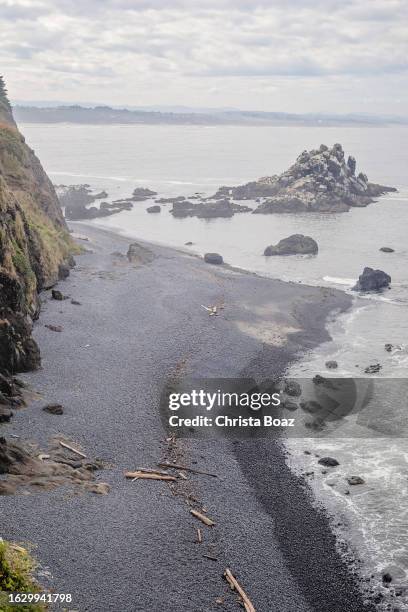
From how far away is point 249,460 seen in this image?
3325cm

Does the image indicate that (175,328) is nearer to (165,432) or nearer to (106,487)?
(165,432)

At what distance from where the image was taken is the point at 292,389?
4128cm

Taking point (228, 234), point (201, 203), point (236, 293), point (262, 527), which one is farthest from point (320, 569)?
point (201, 203)

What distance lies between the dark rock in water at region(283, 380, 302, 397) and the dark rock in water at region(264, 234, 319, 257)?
46.0 m

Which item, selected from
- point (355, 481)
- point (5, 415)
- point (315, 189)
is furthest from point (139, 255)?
point (315, 189)

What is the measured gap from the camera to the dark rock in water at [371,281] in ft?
222

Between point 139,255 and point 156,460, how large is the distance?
46508 mm

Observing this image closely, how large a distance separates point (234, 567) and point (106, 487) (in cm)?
717

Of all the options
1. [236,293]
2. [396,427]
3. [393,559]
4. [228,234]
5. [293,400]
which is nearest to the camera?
[393,559]

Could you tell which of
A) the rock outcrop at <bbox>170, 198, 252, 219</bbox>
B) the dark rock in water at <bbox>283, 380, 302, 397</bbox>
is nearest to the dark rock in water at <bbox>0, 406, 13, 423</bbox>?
the dark rock in water at <bbox>283, 380, 302, 397</bbox>

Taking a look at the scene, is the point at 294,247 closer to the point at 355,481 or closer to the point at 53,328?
the point at 53,328

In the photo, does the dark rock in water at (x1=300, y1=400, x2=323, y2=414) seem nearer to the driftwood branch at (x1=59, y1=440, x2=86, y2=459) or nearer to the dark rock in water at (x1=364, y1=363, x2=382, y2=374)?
the dark rock in water at (x1=364, y1=363, x2=382, y2=374)

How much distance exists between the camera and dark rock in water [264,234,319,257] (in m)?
86.6

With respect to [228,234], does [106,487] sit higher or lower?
lower
